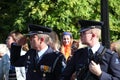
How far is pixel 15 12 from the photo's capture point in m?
20.1

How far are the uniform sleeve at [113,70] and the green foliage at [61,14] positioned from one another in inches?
437

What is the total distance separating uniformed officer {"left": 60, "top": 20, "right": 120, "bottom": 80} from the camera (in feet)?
20.8

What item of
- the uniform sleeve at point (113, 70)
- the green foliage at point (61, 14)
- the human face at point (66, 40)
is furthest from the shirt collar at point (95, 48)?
the green foliage at point (61, 14)

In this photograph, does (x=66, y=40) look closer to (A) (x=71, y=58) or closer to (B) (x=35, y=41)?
(B) (x=35, y=41)

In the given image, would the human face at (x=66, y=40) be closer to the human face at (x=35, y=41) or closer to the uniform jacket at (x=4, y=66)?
the uniform jacket at (x=4, y=66)

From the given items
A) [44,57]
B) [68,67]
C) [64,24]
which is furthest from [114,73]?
[64,24]

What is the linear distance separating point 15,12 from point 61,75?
1341cm

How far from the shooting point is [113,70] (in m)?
6.38

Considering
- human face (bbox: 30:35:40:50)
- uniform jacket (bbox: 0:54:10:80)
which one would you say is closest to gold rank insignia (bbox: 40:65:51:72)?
human face (bbox: 30:35:40:50)

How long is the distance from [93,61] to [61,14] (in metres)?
11.7

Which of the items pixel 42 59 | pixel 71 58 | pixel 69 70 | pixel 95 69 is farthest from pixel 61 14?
pixel 95 69

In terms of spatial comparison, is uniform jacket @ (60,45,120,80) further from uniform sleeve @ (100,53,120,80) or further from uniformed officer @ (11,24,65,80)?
uniformed officer @ (11,24,65,80)

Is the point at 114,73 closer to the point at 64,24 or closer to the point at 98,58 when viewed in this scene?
the point at 98,58

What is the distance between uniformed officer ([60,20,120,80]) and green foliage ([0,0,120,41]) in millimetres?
10786
